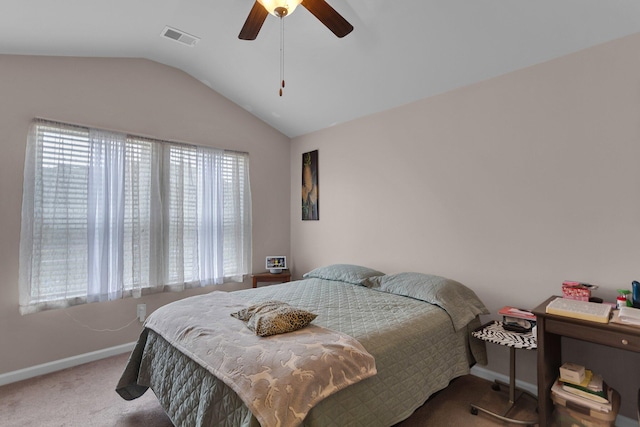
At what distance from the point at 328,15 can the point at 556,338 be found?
2395 millimetres

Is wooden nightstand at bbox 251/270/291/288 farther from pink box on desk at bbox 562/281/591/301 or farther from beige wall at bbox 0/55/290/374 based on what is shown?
pink box on desk at bbox 562/281/591/301

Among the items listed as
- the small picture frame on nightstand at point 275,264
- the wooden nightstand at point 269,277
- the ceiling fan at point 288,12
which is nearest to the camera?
the ceiling fan at point 288,12

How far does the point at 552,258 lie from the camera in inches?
87.9

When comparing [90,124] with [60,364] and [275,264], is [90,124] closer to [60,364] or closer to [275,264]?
[60,364]

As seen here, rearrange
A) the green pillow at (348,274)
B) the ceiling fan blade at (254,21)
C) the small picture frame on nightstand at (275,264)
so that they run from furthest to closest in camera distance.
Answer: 1. the small picture frame on nightstand at (275,264)
2. the green pillow at (348,274)
3. the ceiling fan blade at (254,21)

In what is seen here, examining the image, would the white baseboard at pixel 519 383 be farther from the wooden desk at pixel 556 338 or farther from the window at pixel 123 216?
the window at pixel 123 216

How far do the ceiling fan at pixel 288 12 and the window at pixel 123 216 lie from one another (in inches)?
73.1

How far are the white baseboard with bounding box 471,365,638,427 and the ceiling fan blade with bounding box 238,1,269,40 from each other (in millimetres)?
3016

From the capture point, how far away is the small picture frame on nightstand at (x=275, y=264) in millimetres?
4016

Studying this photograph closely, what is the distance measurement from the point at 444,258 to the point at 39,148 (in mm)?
3592

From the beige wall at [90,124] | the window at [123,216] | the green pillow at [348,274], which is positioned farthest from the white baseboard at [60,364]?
the green pillow at [348,274]

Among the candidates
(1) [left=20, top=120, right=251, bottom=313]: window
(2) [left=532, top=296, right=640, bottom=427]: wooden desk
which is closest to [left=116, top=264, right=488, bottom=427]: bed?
(2) [left=532, top=296, right=640, bottom=427]: wooden desk

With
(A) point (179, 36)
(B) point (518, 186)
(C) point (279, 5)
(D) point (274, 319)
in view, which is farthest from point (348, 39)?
(D) point (274, 319)

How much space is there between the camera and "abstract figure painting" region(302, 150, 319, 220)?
4.04m
